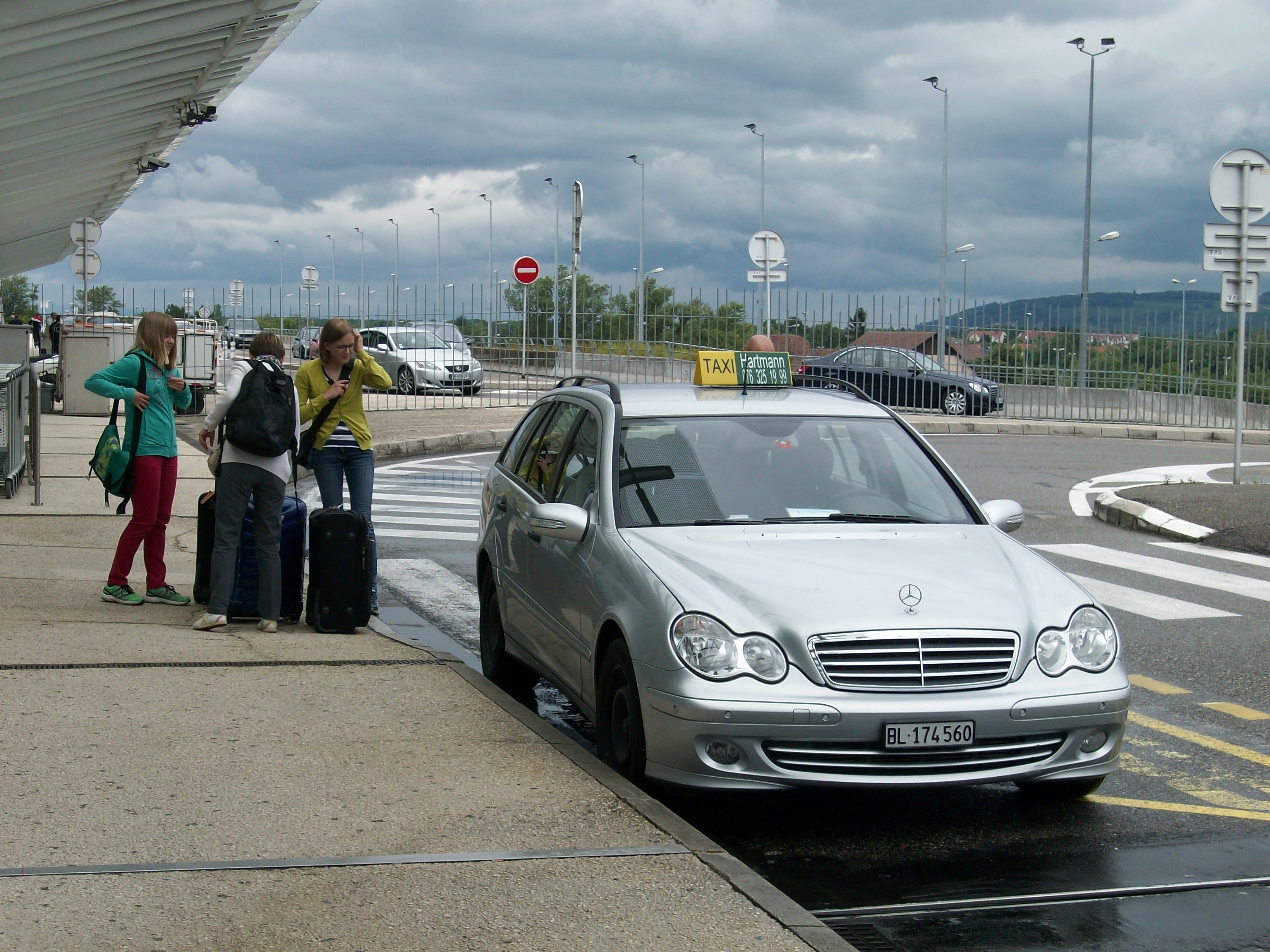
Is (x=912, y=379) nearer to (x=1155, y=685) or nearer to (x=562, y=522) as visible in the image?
(x=1155, y=685)

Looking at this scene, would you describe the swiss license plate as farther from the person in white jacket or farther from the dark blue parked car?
the dark blue parked car

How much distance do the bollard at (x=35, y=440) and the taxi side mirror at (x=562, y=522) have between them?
8.22m

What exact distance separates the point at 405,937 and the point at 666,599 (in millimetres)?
1670

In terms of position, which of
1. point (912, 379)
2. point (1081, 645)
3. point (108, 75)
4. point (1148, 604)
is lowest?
point (1148, 604)

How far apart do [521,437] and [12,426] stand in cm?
767

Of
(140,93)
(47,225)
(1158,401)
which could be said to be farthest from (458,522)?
(47,225)

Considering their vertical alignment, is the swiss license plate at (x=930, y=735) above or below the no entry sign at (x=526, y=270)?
below

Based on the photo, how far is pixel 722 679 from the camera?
183 inches

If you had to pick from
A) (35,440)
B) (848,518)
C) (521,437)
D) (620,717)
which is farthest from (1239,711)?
(35,440)

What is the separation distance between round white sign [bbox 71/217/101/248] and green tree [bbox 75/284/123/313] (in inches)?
55.8

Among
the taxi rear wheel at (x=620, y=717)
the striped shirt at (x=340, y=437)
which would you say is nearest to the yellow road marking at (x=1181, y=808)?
the taxi rear wheel at (x=620, y=717)

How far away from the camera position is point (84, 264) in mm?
27562

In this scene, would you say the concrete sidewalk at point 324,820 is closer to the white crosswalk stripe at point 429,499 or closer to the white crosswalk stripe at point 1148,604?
the white crosswalk stripe at point 429,499

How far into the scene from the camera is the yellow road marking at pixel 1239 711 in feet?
21.6
